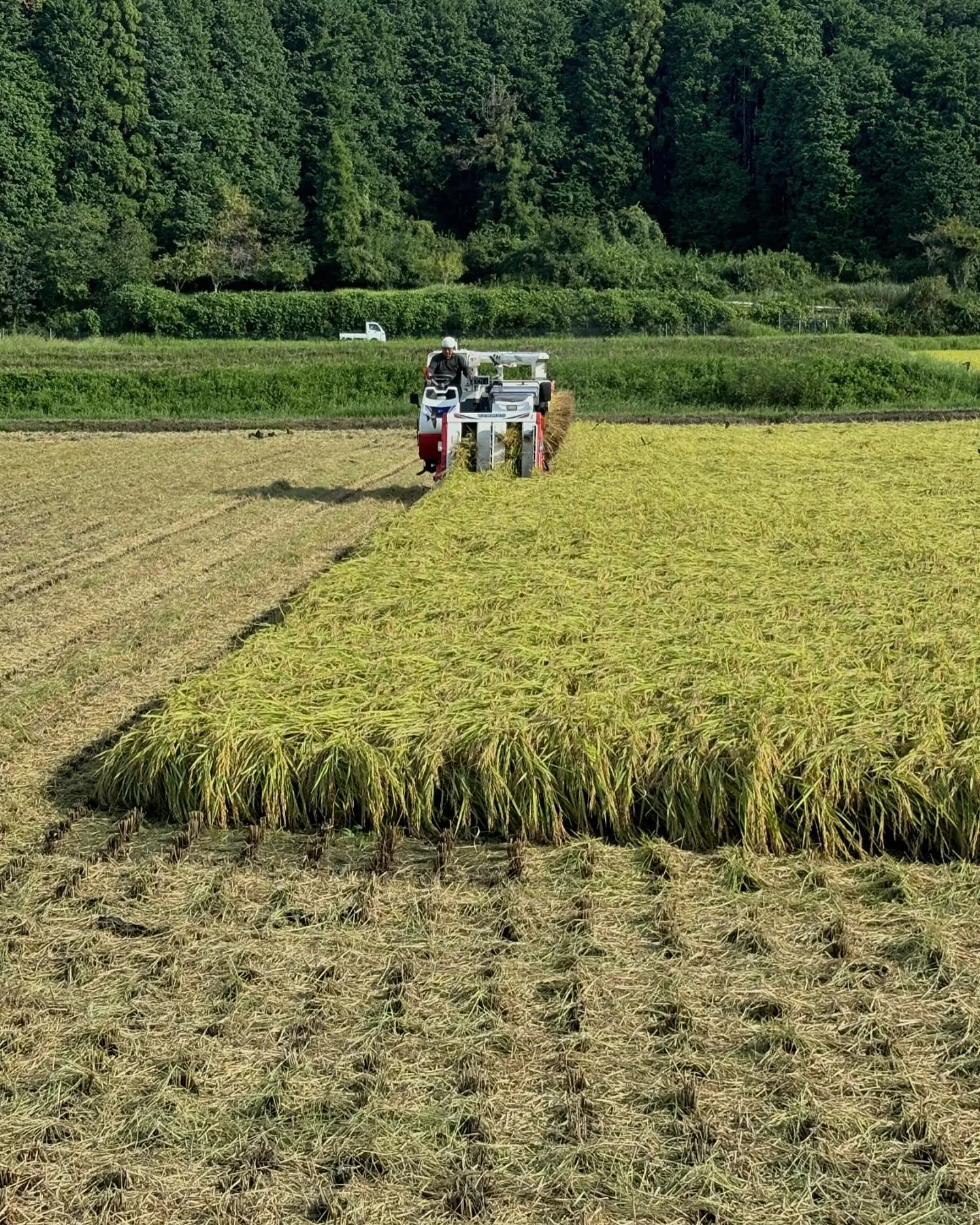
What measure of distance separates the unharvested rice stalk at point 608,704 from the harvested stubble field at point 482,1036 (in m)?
0.20

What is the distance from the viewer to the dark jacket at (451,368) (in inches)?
532

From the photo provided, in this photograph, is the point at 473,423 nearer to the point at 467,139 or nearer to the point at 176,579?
the point at 176,579

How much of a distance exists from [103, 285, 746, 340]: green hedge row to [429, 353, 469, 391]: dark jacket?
28113mm

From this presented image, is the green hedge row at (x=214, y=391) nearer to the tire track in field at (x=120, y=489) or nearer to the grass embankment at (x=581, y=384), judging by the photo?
the grass embankment at (x=581, y=384)

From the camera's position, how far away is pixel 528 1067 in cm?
331

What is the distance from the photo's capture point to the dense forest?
5659 cm

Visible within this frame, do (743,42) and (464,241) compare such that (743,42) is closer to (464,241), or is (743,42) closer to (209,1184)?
(464,241)

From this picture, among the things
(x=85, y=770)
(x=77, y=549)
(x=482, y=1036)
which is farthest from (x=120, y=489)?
(x=482, y=1036)

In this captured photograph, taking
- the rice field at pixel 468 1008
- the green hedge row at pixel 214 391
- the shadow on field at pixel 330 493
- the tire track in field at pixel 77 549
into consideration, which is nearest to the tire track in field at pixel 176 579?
the shadow on field at pixel 330 493

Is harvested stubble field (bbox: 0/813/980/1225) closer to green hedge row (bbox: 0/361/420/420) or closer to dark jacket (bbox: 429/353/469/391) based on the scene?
dark jacket (bbox: 429/353/469/391)

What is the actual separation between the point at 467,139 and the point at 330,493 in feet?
209

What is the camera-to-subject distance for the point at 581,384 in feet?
91.4

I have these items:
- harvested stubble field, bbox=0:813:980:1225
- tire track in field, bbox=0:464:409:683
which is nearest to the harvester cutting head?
tire track in field, bbox=0:464:409:683

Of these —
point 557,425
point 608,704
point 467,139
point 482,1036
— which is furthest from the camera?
point 467,139
